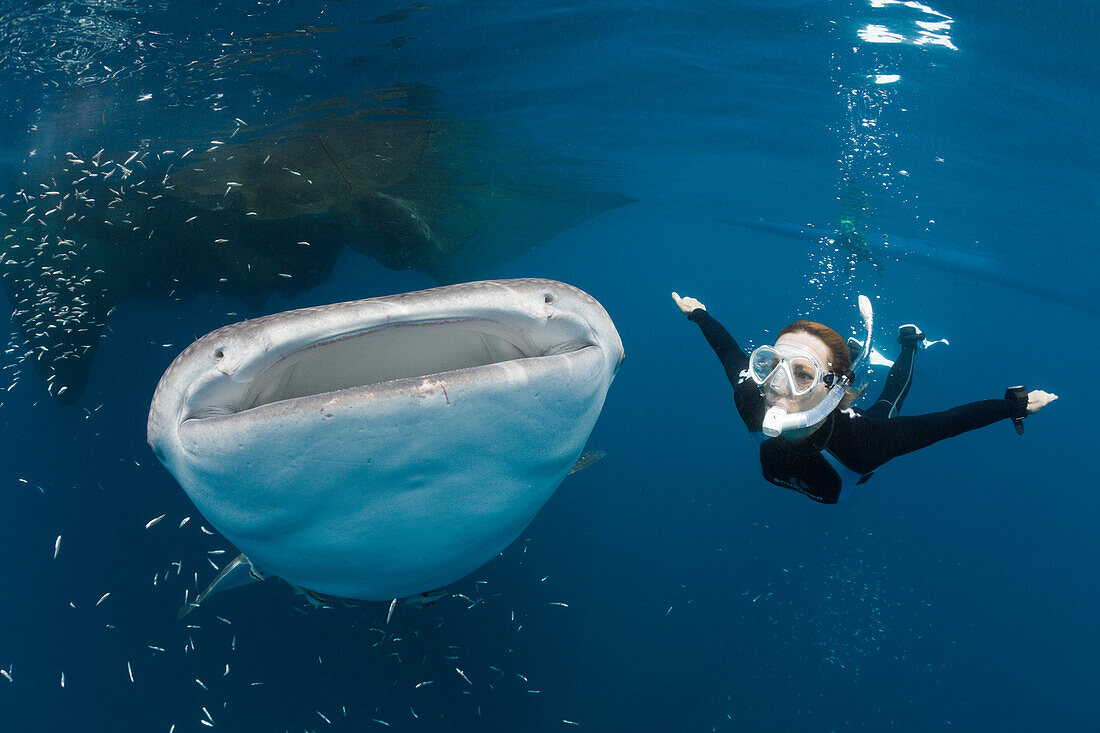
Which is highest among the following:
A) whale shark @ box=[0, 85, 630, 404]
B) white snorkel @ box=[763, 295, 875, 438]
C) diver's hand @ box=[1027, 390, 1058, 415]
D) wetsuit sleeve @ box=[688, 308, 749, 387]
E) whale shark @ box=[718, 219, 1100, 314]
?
white snorkel @ box=[763, 295, 875, 438]

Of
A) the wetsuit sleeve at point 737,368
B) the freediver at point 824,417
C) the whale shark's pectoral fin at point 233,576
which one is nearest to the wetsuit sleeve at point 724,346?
the wetsuit sleeve at point 737,368

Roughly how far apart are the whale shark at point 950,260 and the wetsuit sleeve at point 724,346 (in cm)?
2041

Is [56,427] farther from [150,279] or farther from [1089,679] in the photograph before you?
[1089,679]

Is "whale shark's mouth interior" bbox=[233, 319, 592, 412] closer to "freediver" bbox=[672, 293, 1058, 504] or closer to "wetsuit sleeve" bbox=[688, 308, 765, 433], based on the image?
"freediver" bbox=[672, 293, 1058, 504]

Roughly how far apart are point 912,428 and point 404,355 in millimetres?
2791

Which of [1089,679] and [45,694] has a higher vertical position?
[45,694]

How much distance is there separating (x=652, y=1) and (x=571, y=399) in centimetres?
785

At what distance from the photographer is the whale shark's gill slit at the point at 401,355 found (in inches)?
83.0

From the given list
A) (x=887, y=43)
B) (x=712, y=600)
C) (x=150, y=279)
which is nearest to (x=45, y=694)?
(x=150, y=279)

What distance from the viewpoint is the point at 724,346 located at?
435cm

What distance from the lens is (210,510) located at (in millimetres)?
2070

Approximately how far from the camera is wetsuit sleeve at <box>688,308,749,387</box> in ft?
14.0

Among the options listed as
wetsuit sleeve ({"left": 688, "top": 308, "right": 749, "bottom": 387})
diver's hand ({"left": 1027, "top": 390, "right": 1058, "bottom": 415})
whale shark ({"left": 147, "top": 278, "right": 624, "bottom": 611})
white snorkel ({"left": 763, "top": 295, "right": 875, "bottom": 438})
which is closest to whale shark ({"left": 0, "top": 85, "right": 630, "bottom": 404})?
wetsuit sleeve ({"left": 688, "top": 308, "right": 749, "bottom": 387})

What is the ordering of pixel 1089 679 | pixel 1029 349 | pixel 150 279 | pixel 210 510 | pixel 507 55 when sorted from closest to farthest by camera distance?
pixel 210 510 < pixel 507 55 < pixel 150 279 < pixel 1029 349 < pixel 1089 679
